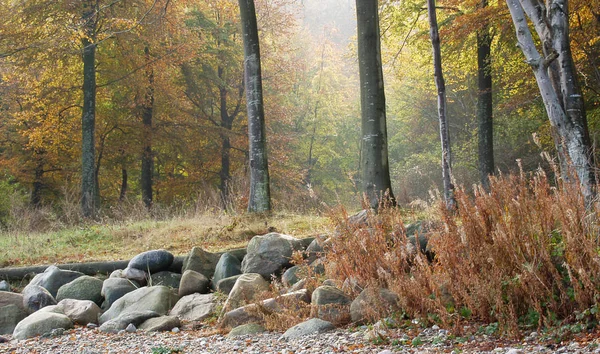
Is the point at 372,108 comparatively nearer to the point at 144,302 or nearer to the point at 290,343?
the point at 144,302


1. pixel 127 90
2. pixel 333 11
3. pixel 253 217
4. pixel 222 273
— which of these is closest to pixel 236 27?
pixel 127 90

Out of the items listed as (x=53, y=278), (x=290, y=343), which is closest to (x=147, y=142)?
(x=53, y=278)

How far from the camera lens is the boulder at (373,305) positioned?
16.8 feet

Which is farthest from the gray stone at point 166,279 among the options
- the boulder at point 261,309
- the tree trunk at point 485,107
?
the tree trunk at point 485,107

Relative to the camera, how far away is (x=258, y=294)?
6406 mm

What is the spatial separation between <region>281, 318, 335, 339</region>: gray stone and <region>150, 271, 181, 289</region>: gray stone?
3.90 meters

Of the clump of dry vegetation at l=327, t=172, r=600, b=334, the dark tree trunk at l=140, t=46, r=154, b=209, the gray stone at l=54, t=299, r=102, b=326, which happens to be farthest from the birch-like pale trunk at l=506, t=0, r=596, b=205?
the dark tree trunk at l=140, t=46, r=154, b=209

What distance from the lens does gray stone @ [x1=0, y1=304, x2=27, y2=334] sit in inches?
312

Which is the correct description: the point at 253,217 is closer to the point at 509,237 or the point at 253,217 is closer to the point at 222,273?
the point at 222,273

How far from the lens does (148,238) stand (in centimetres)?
1102

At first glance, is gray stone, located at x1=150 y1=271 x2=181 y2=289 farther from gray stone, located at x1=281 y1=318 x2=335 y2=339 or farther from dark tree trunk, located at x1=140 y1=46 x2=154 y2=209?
dark tree trunk, located at x1=140 y1=46 x2=154 y2=209

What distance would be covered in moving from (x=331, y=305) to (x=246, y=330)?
95 centimetres

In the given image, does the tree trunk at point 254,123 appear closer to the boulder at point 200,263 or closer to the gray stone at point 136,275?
the boulder at point 200,263

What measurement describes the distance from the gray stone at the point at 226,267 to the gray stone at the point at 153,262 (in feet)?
3.13
